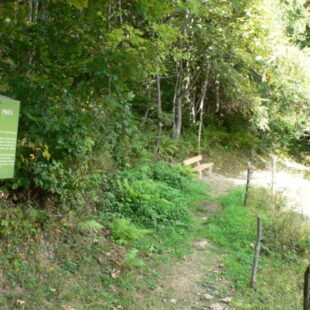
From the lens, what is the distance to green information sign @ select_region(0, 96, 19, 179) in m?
3.45

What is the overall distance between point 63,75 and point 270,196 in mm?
7786

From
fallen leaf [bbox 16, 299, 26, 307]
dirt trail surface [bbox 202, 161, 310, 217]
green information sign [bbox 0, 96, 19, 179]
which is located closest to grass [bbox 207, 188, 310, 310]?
dirt trail surface [bbox 202, 161, 310, 217]

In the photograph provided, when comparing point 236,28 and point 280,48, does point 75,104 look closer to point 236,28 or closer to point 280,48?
point 236,28

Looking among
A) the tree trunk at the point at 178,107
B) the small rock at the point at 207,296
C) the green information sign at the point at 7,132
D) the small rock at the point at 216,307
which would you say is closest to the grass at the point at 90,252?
the small rock at the point at 207,296

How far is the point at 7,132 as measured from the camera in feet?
11.5

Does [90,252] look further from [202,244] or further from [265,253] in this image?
[265,253]

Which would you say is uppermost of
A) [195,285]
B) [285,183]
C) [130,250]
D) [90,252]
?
[90,252]

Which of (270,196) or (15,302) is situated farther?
(270,196)

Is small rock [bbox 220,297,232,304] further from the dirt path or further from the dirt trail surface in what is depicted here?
the dirt trail surface

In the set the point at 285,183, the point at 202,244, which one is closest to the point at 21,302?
the point at 202,244

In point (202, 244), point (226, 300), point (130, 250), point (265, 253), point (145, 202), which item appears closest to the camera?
point (226, 300)

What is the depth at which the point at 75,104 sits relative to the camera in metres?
4.67

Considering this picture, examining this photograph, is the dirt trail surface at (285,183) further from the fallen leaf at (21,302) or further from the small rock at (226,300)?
the fallen leaf at (21,302)

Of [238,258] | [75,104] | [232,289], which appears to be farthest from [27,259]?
[238,258]
